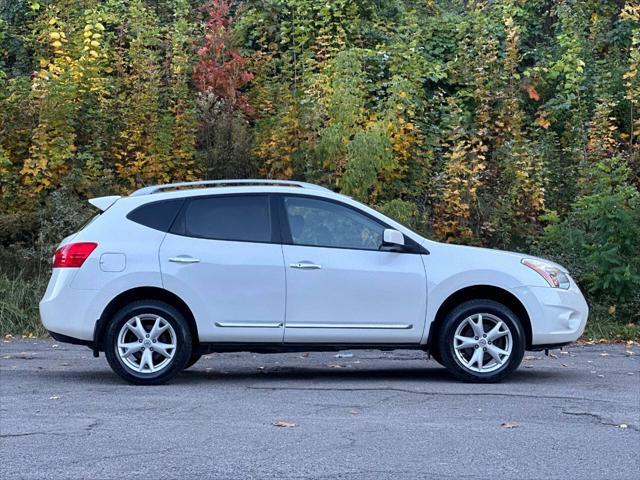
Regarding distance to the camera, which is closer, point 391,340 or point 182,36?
point 391,340

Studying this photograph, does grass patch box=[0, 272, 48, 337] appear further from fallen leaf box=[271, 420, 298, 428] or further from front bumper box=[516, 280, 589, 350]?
fallen leaf box=[271, 420, 298, 428]

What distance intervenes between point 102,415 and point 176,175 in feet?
29.5

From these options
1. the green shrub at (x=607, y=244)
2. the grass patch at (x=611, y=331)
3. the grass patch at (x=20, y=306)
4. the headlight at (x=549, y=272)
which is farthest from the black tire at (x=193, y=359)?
the green shrub at (x=607, y=244)

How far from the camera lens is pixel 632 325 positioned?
1516cm

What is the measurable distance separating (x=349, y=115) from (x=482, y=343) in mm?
7264

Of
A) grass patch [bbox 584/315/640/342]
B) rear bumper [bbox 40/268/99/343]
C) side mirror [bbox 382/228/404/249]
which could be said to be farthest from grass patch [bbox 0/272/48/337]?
grass patch [bbox 584/315/640/342]

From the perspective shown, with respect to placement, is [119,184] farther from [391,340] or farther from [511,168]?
[391,340]

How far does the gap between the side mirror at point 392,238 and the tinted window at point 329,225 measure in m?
0.18

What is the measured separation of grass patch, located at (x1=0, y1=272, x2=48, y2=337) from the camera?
49.4 ft

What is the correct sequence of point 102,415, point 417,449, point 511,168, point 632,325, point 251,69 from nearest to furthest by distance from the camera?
point 417,449 → point 102,415 → point 632,325 → point 511,168 → point 251,69

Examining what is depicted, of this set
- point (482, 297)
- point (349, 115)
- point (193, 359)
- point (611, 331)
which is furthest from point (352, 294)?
point (349, 115)

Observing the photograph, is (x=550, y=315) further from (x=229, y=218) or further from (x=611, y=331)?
(x=611, y=331)

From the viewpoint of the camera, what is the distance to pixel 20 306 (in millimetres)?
15492

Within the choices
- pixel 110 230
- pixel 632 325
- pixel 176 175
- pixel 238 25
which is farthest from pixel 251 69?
pixel 110 230
